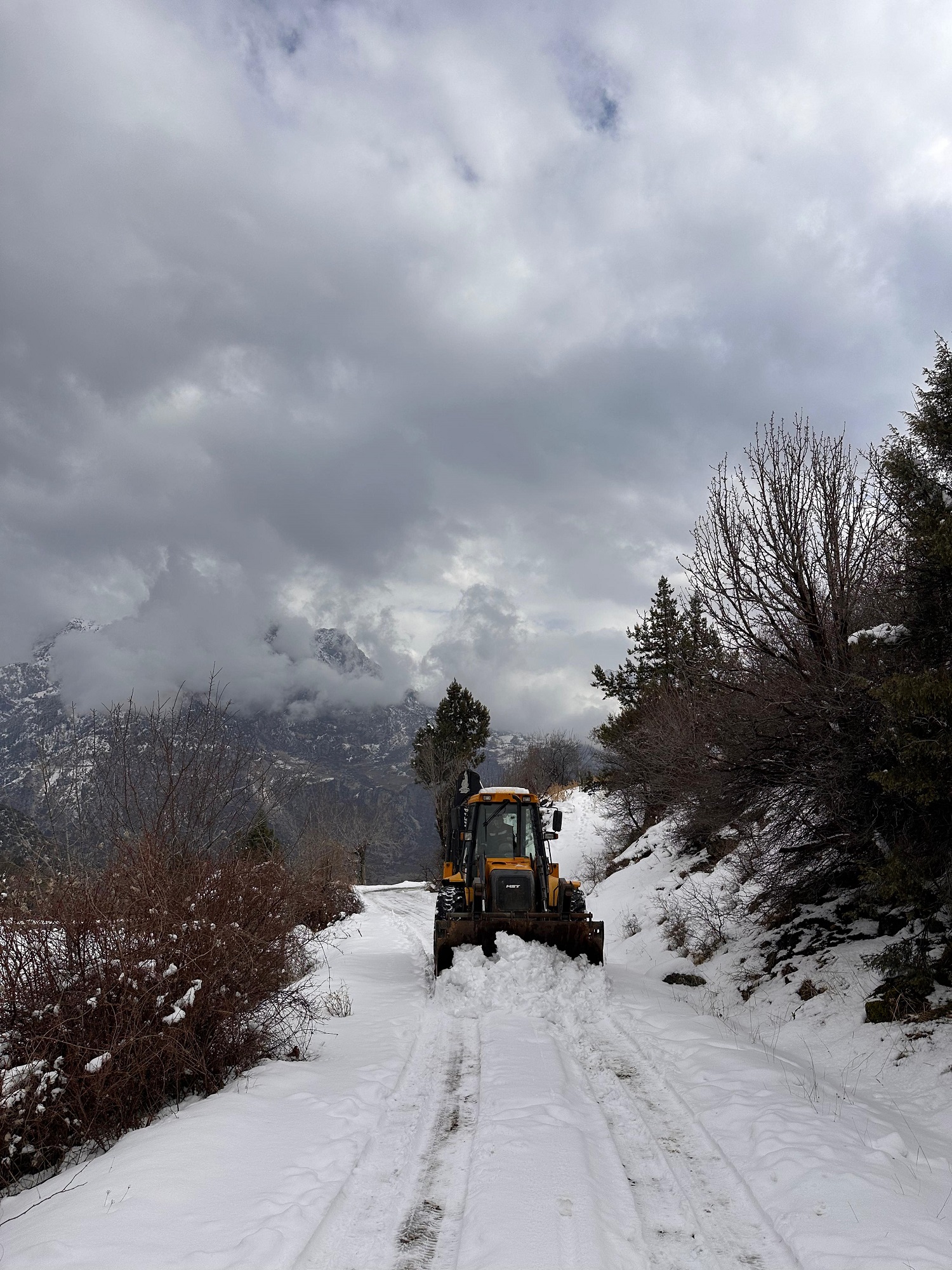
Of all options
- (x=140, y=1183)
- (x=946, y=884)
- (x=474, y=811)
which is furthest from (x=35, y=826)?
(x=946, y=884)

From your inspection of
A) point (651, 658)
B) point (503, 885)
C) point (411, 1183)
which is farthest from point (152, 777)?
point (651, 658)

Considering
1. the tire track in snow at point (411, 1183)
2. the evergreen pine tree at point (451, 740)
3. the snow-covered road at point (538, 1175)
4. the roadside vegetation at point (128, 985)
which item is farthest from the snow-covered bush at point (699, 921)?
the evergreen pine tree at point (451, 740)

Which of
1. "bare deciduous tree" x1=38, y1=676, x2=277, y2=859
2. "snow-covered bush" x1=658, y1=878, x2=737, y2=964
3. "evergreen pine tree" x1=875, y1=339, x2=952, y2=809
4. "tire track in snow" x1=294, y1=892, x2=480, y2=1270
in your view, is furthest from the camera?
"snow-covered bush" x1=658, y1=878, x2=737, y2=964

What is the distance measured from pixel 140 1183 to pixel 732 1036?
21.0 feet

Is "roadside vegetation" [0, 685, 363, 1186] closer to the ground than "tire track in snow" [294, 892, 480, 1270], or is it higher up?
higher up

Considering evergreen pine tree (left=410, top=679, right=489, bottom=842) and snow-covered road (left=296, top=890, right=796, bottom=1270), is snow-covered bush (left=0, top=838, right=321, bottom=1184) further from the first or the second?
evergreen pine tree (left=410, top=679, right=489, bottom=842)

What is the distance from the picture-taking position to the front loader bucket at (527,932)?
34.4 ft

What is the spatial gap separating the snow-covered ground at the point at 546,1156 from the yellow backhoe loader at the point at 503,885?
1936 mm

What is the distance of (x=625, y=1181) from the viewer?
4406 mm

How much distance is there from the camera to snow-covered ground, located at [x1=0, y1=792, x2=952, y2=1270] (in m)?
3.61

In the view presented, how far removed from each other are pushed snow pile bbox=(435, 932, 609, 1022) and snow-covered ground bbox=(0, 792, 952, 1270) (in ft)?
0.99

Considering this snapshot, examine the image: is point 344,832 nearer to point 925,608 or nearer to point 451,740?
point 451,740

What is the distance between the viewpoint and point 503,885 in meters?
11.7

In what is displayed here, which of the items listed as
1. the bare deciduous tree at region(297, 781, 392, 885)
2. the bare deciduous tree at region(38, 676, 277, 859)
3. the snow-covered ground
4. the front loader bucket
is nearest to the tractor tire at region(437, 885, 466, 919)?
the front loader bucket
